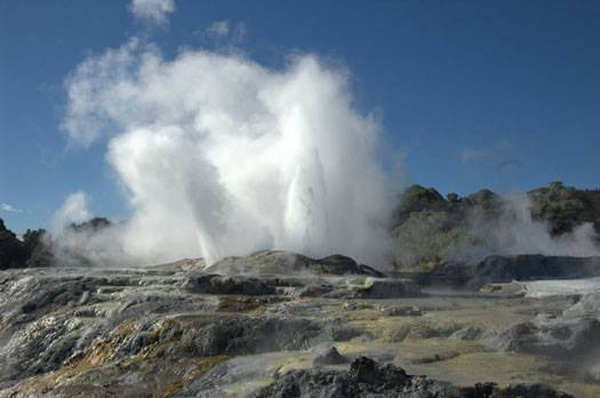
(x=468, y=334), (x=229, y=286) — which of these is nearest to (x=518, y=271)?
(x=229, y=286)

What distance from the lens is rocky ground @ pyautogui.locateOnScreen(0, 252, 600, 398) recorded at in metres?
8.78

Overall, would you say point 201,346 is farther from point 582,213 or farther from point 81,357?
point 582,213

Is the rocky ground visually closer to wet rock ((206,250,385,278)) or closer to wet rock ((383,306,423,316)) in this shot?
wet rock ((383,306,423,316))

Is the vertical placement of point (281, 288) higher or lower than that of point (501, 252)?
lower

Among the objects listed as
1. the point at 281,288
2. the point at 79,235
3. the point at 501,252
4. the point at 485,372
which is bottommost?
the point at 485,372

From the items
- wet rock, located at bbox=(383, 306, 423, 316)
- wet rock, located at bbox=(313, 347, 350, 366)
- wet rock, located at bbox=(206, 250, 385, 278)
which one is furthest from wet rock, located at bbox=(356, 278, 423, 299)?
wet rock, located at bbox=(313, 347, 350, 366)

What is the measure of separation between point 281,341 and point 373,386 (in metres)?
4.19

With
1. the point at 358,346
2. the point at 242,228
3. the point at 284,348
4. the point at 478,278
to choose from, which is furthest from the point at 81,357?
the point at 478,278

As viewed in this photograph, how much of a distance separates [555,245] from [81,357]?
4152 centimetres

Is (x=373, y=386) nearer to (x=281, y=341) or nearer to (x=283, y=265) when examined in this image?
(x=281, y=341)

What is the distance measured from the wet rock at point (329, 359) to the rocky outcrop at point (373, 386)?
1.83 ft

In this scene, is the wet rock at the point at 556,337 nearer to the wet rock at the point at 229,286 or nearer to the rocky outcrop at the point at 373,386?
the rocky outcrop at the point at 373,386

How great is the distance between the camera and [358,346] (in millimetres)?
11352

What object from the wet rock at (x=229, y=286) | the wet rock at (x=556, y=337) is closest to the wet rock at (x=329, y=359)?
the wet rock at (x=556, y=337)
